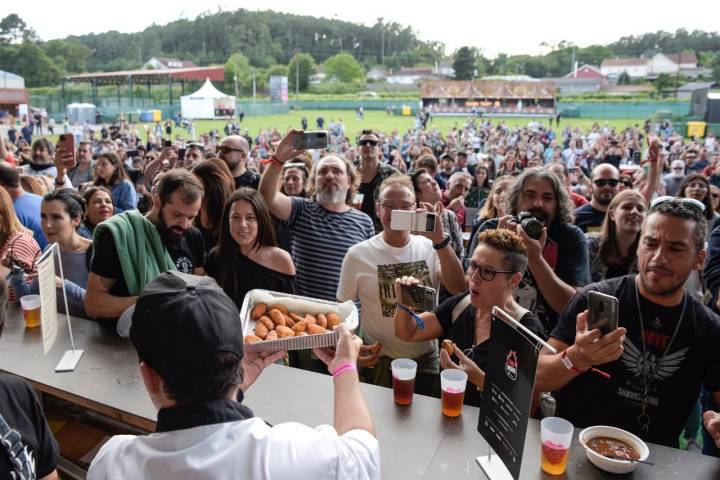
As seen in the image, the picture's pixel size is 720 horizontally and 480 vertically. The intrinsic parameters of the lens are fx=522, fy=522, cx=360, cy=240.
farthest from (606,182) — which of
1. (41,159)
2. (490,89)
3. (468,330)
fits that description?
(490,89)

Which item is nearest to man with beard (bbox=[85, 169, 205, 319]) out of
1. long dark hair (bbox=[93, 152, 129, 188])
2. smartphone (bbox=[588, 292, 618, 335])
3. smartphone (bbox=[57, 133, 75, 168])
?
smartphone (bbox=[588, 292, 618, 335])

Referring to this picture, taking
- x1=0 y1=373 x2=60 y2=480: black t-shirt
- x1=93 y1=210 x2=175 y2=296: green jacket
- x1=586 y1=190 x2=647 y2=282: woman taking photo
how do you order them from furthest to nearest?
x1=586 y1=190 x2=647 y2=282: woman taking photo, x1=93 y1=210 x2=175 y2=296: green jacket, x1=0 y1=373 x2=60 y2=480: black t-shirt

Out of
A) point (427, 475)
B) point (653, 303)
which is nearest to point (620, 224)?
point (653, 303)

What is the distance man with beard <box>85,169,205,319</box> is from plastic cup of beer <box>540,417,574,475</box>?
202 centimetres

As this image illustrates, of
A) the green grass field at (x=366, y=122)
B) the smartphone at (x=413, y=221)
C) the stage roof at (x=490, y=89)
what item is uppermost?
the stage roof at (x=490, y=89)

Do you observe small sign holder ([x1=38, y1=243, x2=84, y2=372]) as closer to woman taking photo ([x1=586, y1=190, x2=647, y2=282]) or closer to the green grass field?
woman taking photo ([x1=586, y1=190, x2=647, y2=282])

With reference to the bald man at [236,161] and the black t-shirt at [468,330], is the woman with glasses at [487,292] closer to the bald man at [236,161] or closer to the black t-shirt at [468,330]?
the black t-shirt at [468,330]

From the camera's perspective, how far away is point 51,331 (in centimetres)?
231

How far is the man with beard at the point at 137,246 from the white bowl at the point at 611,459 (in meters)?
2.14

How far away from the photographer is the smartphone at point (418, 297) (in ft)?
7.32

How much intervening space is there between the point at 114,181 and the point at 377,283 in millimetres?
4408

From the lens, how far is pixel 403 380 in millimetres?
2055

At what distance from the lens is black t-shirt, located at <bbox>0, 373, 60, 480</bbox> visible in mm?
1380

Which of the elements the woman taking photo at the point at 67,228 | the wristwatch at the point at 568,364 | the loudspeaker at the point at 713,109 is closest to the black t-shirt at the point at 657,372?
the wristwatch at the point at 568,364
